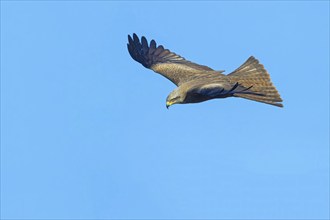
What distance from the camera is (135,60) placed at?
95.0 ft

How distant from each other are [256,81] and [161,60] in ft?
16.8

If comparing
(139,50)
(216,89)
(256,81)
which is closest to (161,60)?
(139,50)

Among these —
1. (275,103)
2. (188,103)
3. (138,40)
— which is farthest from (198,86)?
(138,40)

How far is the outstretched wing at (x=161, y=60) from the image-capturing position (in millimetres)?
27469

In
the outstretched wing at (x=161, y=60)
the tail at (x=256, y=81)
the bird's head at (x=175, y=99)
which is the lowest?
the bird's head at (x=175, y=99)

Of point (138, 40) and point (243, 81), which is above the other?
point (138, 40)

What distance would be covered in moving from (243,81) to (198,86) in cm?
156

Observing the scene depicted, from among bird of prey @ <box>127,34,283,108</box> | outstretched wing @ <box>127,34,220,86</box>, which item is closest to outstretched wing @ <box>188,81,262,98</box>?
bird of prey @ <box>127,34,283,108</box>

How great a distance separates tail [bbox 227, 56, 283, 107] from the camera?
79.2 ft

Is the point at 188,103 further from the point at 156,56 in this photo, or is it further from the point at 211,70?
the point at 156,56

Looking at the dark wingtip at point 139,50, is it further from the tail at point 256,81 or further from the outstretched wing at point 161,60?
the tail at point 256,81

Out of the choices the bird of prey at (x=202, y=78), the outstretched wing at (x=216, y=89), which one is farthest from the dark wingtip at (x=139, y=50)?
the outstretched wing at (x=216, y=89)

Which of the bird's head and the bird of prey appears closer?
the bird of prey

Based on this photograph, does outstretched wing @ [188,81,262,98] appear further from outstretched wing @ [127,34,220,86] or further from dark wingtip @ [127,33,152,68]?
dark wingtip @ [127,33,152,68]
